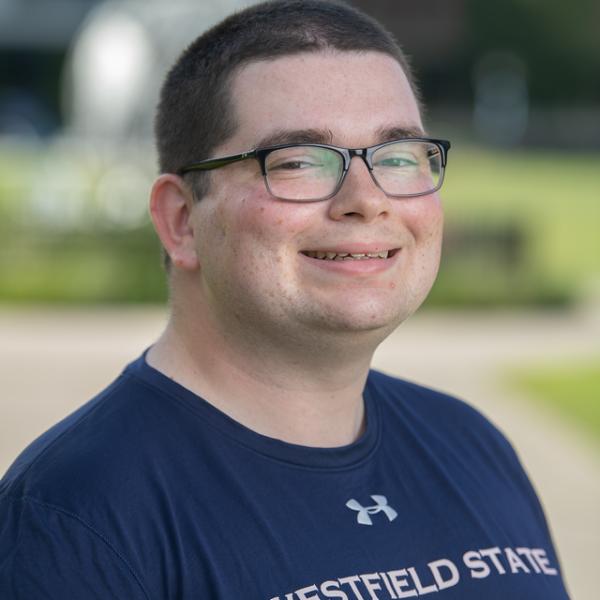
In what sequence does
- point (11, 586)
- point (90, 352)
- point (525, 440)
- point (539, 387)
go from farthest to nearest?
point (90, 352) < point (539, 387) < point (525, 440) < point (11, 586)

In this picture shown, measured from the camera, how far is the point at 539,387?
398 inches

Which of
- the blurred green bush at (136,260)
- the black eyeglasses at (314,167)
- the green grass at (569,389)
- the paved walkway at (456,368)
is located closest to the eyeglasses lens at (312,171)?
the black eyeglasses at (314,167)

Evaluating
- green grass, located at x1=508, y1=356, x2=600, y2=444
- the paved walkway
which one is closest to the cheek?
the paved walkway

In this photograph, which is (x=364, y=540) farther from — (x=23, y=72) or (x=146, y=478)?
(x=23, y=72)

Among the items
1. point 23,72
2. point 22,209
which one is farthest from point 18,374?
point 23,72

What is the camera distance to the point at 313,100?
2.18 metres

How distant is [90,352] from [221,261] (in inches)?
358

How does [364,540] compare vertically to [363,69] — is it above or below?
below

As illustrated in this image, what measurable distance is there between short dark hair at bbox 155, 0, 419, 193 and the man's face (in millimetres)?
25

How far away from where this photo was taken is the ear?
2.37 meters

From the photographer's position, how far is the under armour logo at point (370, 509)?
2.23 metres

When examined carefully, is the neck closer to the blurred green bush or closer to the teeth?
the teeth

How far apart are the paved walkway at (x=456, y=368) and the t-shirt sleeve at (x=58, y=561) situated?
4397 millimetres

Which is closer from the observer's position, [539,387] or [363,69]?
[363,69]
